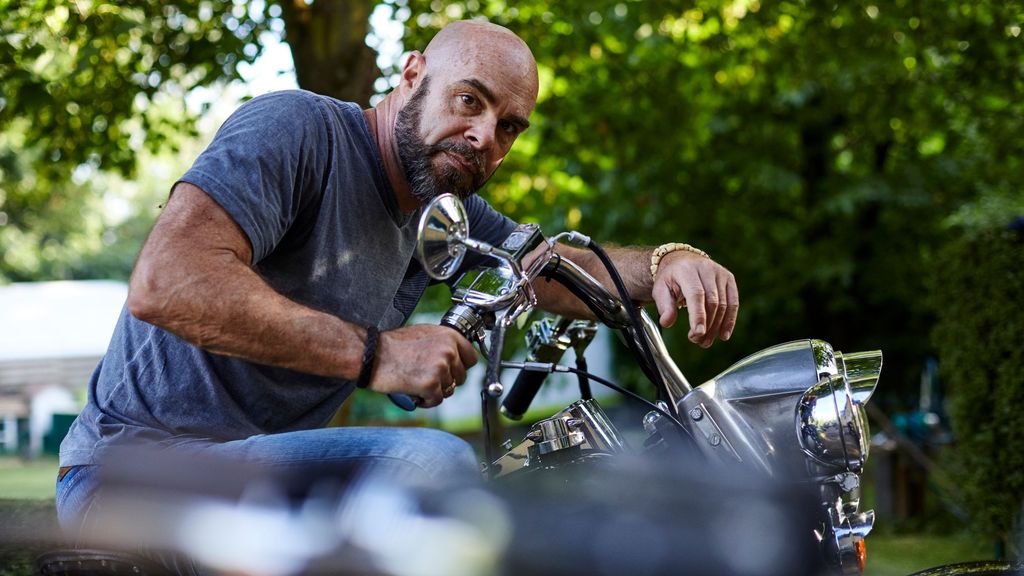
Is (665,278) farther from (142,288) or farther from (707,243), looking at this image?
(707,243)

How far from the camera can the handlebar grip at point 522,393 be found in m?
2.48

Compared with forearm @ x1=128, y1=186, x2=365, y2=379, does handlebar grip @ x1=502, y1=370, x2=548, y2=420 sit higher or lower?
lower

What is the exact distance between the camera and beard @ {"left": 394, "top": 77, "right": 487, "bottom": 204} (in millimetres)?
2348

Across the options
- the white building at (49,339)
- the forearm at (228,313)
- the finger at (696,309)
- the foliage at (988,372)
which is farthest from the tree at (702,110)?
the white building at (49,339)

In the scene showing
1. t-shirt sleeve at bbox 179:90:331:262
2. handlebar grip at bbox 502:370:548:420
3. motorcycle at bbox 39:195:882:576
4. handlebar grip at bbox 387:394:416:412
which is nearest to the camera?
motorcycle at bbox 39:195:882:576

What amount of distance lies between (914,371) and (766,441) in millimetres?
14266

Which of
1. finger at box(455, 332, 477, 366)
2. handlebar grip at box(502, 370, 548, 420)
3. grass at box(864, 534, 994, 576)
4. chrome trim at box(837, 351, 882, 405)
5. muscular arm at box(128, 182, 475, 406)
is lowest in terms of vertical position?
grass at box(864, 534, 994, 576)

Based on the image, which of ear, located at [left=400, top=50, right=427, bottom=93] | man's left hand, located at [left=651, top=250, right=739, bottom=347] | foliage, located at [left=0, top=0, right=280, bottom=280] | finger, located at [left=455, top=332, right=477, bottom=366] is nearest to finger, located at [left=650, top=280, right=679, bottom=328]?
man's left hand, located at [left=651, top=250, right=739, bottom=347]

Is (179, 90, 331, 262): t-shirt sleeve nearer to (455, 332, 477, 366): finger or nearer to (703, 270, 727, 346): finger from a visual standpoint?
(455, 332, 477, 366): finger

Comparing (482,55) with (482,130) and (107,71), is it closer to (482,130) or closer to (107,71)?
(482,130)

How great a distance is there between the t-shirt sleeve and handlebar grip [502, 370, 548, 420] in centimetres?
64

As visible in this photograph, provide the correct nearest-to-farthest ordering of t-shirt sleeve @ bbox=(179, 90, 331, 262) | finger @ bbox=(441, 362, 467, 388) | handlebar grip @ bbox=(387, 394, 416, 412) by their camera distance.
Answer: finger @ bbox=(441, 362, 467, 388)
t-shirt sleeve @ bbox=(179, 90, 331, 262)
handlebar grip @ bbox=(387, 394, 416, 412)

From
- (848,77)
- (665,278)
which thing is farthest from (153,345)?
(848,77)

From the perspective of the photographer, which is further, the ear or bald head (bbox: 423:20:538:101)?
the ear
